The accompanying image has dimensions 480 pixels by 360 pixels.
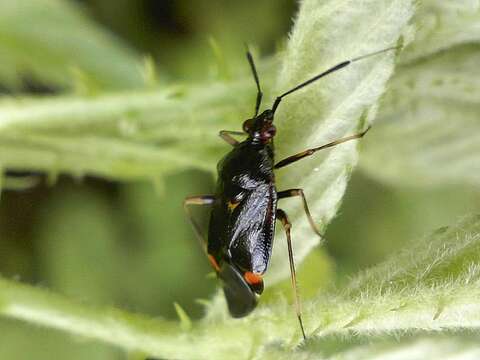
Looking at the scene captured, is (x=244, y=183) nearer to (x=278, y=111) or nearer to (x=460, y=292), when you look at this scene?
(x=278, y=111)

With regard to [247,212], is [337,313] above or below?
above

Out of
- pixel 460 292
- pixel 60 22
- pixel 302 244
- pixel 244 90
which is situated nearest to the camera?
pixel 460 292

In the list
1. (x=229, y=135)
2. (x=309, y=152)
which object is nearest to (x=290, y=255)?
(x=309, y=152)

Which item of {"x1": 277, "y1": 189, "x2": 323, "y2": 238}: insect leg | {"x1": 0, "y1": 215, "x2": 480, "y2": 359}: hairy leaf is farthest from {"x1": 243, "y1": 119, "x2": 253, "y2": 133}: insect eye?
{"x1": 0, "y1": 215, "x2": 480, "y2": 359}: hairy leaf

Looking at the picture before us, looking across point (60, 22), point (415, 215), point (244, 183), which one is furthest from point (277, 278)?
point (415, 215)

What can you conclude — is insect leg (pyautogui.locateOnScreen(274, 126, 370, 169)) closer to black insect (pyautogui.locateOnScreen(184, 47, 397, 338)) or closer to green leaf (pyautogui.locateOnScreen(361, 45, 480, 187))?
black insect (pyautogui.locateOnScreen(184, 47, 397, 338))

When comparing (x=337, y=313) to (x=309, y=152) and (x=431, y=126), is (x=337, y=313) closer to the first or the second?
(x=309, y=152)
